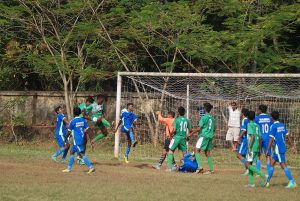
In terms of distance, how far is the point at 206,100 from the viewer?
22.3m

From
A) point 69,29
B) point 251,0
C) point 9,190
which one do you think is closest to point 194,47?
point 251,0

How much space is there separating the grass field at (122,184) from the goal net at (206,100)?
9.49 ft

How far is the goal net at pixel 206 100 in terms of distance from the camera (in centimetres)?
2109

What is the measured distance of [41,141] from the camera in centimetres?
2538

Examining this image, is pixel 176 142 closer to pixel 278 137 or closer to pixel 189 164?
pixel 189 164

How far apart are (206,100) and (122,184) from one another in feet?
29.3

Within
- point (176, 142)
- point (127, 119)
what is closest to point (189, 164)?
point (176, 142)

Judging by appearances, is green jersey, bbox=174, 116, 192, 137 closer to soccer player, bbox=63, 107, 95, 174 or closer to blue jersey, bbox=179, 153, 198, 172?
blue jersey, bbox=179, 153, 198, 172

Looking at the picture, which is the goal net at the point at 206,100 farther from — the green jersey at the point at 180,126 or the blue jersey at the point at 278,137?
the blue jersey at the point at 278,137

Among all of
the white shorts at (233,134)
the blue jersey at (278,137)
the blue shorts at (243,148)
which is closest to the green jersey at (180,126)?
the blue shorts at (243,148)

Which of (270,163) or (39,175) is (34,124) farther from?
(270,163)

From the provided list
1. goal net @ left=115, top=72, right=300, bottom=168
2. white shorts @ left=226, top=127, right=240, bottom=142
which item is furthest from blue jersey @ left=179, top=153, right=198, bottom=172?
white shorts @ left=226, top=127, right=240, bottom=142

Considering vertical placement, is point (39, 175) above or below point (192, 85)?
below

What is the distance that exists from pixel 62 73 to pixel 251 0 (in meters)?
7.67
